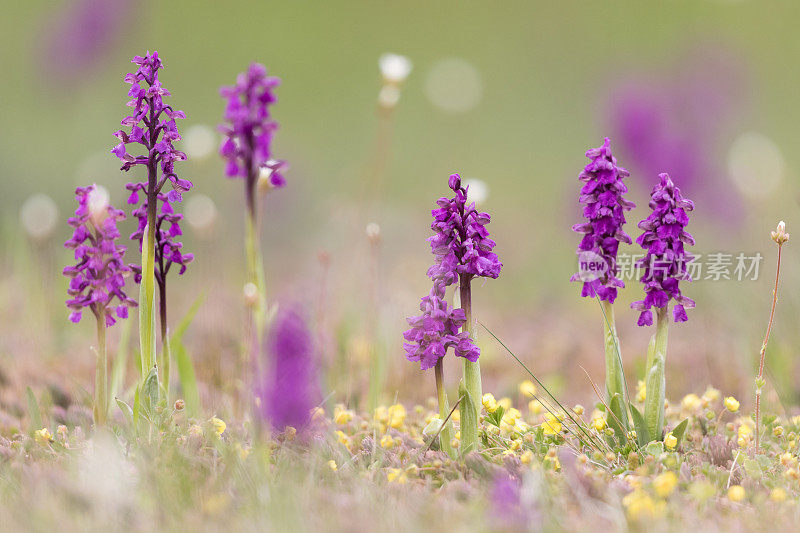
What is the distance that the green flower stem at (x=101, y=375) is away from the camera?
10.9 feet

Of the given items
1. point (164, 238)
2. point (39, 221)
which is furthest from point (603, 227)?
point (39, 221)

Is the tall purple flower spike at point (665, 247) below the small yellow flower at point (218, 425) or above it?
above

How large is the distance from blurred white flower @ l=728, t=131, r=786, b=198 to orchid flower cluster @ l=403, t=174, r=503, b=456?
203 inches

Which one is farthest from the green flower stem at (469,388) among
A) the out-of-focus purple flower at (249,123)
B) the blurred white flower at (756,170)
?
the blurred white flower at (756,170)

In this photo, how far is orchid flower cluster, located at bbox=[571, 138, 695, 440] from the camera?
310cm

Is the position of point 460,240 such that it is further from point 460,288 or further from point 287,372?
point 287,372

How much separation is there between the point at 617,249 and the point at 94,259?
2.05 meters

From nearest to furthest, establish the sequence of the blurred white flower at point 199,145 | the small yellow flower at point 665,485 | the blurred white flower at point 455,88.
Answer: the small yellow flower at point 665,485
the blurred white flower at point 199,145
the blurred white flower at point 455,88

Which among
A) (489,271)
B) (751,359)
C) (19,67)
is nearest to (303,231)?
(751,359)

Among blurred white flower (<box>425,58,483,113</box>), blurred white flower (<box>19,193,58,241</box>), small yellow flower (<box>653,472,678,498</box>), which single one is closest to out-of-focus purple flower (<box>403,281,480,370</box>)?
small yellow flower (<box>653,472,678,498</box>)

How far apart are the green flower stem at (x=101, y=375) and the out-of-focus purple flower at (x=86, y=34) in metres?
6.22

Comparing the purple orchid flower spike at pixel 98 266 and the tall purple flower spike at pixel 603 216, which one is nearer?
the tall purple flower spike at pixel 603 216

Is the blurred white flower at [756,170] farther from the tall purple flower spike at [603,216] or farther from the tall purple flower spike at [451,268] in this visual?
the tall purple flower spike at [451,268]

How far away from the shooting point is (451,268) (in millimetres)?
3131
